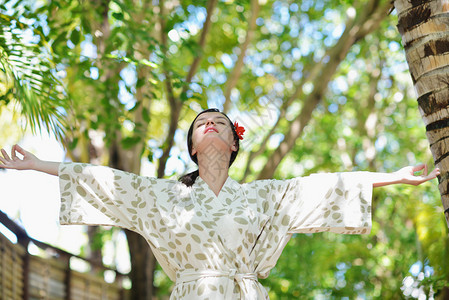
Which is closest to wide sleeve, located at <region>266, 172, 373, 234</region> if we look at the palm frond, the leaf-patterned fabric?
the leaf-patterned fabric

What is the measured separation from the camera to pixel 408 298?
15.5ft

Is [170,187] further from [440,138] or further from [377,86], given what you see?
[377,86]

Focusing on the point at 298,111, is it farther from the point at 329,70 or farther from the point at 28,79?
the point at 28,79

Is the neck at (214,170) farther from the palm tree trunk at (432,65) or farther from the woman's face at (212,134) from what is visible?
the palm tree trunk at (432,65)

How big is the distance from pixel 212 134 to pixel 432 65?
0.93 metres

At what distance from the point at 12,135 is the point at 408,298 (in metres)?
5.58

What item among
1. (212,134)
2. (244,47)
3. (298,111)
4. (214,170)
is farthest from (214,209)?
(298,111)

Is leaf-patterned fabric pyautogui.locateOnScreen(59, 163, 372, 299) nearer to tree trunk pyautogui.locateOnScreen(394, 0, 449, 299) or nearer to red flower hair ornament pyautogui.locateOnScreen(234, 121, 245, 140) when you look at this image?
red flower hair ornament pyautogui.locateOnScreen(234, 121, 245, 140)

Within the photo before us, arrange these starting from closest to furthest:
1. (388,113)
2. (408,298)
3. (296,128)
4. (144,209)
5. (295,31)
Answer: (144,209) < (408,298) < (296,128) < (295,31) < (388,113)

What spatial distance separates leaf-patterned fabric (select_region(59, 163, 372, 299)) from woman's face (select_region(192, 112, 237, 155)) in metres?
0.16

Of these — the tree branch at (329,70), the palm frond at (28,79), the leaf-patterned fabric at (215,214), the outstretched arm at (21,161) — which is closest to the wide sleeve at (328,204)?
the leaf-patterned fabric at (215,214)

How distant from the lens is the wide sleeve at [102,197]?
2588 mm

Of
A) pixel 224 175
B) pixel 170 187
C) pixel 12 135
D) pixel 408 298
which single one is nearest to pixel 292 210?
pixel 224 175

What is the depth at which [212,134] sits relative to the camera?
2.68 m
